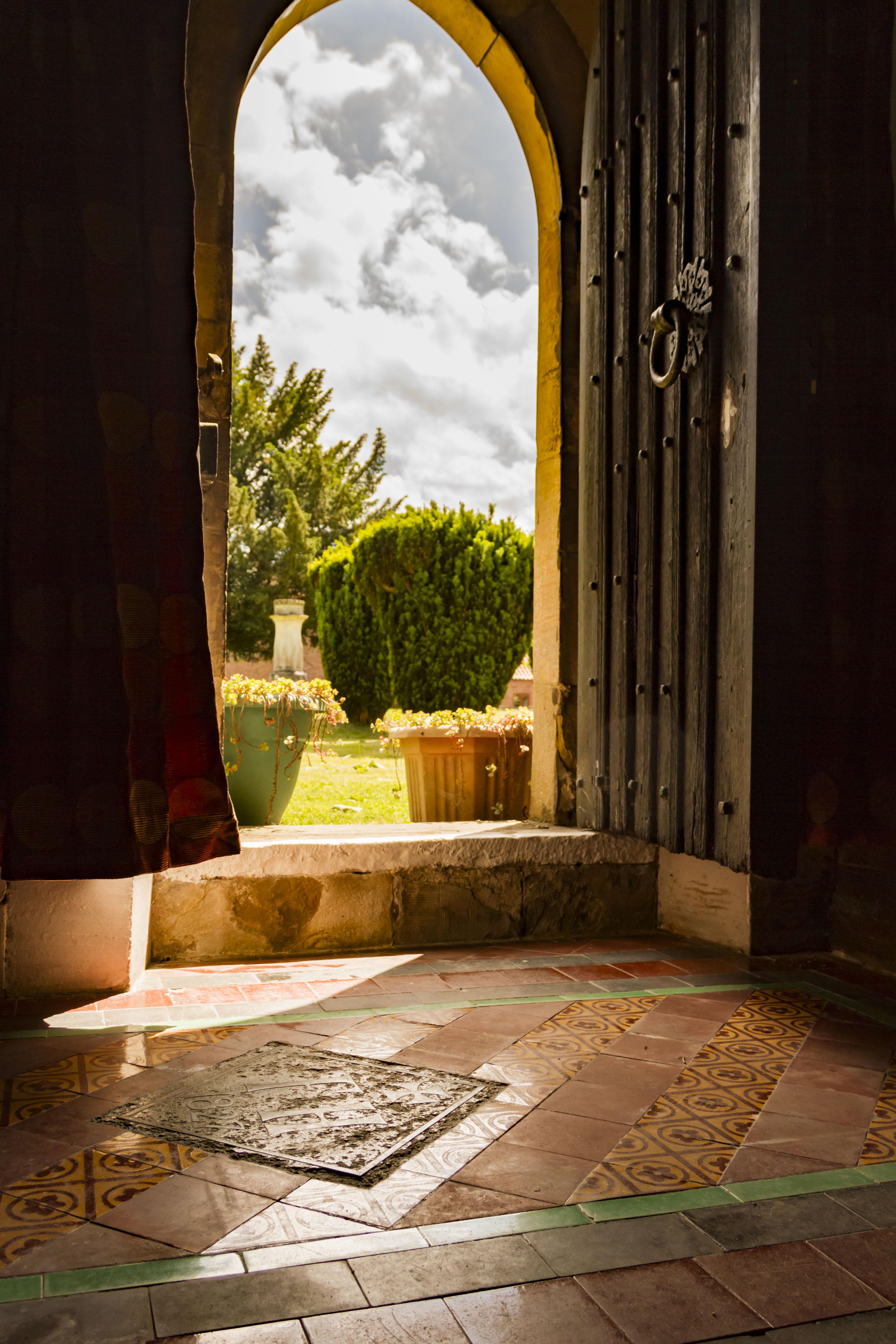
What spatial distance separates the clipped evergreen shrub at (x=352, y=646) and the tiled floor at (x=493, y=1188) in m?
11.8

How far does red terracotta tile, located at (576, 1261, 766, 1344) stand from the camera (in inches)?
49.9

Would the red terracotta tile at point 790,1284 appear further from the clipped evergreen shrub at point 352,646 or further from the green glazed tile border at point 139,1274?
the clipped evergreen shrub at point 352,646

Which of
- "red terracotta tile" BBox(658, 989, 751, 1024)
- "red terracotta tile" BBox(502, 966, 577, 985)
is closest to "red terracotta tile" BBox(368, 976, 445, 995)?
"red terracotta tile" BBox(502, 966, 577, 985)

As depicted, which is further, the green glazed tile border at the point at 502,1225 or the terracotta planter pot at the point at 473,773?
the terracotta planter pot at the point at 473,773

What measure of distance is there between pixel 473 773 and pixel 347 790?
257cm

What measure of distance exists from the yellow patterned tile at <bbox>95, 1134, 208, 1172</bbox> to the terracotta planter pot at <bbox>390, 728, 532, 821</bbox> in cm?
256

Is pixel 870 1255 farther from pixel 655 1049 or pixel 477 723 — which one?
pixel 477 723

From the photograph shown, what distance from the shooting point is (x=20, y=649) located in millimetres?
2338

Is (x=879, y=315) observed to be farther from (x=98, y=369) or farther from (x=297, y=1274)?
(x=297, y=1274)

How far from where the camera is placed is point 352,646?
14.8 meters

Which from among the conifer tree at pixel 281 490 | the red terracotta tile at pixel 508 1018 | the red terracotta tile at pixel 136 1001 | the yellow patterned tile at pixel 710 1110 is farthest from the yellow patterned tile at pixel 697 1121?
the conifer tree at pixel 281 490

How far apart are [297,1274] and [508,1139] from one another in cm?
57

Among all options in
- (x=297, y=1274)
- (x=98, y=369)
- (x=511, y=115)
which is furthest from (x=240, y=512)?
(x=297, y=1274)

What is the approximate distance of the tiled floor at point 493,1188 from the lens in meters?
1.30
